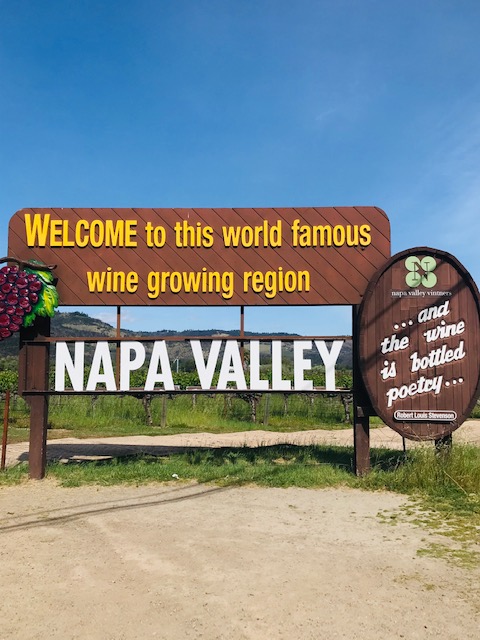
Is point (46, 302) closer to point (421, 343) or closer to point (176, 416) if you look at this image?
point (421, 343)

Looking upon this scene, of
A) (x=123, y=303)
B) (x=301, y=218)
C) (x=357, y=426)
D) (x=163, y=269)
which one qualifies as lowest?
(x=357, y=426)

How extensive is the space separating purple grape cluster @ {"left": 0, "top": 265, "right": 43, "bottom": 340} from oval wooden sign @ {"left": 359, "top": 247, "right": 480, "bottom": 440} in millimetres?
6749

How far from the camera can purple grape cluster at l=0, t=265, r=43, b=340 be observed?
35.3 feet

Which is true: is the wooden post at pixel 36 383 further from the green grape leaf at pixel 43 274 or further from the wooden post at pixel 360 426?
the wooden post at pixel 360 426

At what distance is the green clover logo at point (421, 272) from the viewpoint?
425 inches

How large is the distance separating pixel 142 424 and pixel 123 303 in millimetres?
13841

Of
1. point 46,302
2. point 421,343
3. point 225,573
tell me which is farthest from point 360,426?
point 46,302

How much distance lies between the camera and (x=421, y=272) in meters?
10.8

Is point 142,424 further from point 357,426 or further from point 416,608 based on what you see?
point 416,608

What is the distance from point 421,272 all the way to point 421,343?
1.45 m

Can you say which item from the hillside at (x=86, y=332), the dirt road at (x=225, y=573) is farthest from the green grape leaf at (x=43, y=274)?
the hillside at (x=86, y=332)

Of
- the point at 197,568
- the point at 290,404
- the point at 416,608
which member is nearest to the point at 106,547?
the point at 197,568

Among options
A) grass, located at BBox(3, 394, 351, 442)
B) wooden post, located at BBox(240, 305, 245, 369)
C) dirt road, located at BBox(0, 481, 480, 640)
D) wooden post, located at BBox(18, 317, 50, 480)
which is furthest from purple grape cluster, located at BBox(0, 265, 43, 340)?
grass, located at BBox(3, 394, 351, 442)

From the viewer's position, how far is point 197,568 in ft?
20.1
